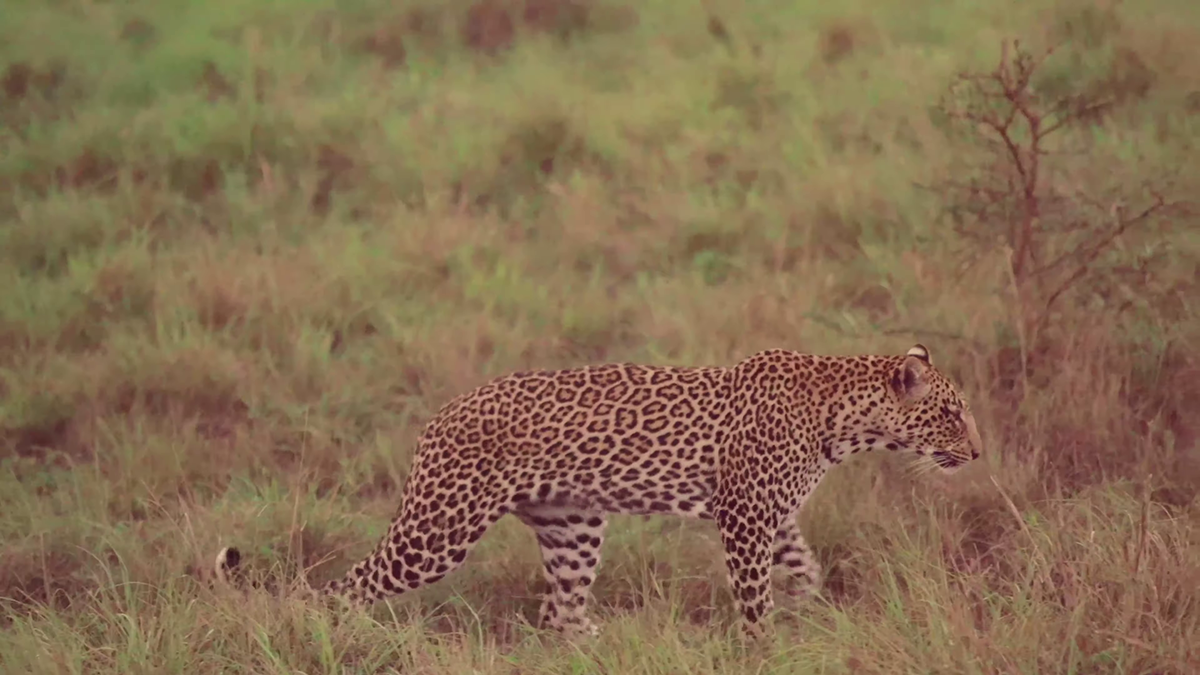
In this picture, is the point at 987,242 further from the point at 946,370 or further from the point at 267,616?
the point at 267,616

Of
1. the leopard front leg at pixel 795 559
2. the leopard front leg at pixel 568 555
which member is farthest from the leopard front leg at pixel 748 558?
the leopard front leg at pixel 568 555

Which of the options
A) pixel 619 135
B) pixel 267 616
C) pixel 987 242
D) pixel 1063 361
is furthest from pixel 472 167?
pixel 267 616

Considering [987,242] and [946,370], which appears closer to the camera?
[946,370]

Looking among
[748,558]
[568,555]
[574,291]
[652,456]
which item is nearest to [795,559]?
[748,558]

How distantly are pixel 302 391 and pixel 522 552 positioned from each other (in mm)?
2020

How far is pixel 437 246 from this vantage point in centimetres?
907

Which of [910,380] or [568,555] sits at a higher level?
[910,380]

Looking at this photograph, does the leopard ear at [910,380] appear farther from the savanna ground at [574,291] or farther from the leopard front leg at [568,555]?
the leopard front leg at [568,555]

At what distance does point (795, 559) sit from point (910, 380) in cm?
75

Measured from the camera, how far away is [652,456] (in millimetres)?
5512

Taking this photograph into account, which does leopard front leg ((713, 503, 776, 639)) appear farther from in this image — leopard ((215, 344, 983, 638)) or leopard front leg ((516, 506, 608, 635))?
leopard front leg ((516, 506, 608, 635))

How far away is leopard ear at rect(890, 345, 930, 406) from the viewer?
554 cm

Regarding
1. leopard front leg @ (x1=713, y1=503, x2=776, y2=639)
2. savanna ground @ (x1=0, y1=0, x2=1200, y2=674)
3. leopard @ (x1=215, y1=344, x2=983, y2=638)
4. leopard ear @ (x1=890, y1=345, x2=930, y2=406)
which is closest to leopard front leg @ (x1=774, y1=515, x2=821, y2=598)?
leopard @ (x1=215, y1=344, x2=983, y2=638)

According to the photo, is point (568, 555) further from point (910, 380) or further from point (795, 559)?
point (910, 380)
